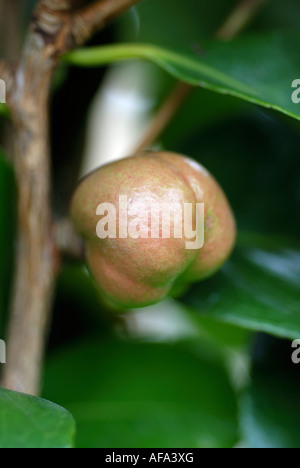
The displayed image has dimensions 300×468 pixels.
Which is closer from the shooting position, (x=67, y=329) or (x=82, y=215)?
(x=82, y=215)

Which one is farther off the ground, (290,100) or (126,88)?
(126,88)

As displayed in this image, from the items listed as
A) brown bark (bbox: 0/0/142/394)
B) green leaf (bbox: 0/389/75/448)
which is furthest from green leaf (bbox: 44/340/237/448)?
green leaf (bbox: 0/389/75/448)

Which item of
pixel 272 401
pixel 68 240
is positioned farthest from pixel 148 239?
pixel 272 401

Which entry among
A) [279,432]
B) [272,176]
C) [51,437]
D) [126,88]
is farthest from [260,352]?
[126,88]

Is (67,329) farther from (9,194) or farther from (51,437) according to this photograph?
(51,437)

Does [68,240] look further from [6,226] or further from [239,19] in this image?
[239,19]

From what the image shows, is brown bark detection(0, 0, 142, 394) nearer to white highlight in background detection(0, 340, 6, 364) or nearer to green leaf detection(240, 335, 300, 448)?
white highlight in background detection(0, 340, 6, 364)

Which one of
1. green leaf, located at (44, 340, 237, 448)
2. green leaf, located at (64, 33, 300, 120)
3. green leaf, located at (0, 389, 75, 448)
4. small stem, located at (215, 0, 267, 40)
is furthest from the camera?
small stem, located at (215, 0, 267, 40)
